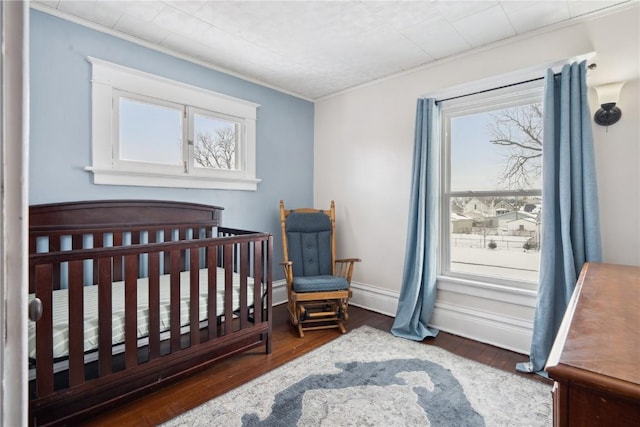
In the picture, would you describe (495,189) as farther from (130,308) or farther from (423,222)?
(130,308)

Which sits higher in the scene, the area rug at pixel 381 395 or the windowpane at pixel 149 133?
the windowpane at pixel 149 133

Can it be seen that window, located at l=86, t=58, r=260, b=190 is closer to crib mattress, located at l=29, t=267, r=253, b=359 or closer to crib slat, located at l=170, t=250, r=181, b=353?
crib mattress, located at l=29, t=267, r=253, b=359

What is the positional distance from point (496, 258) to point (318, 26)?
2262 millimetres

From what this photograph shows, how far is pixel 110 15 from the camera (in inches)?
83.4

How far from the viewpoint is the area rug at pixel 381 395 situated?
1.62m

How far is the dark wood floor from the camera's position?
1.66 metres

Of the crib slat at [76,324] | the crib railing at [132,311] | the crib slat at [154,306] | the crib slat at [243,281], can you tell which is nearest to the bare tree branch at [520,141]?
the crib railing at [132,311]

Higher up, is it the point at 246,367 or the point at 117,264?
the point at 117,264

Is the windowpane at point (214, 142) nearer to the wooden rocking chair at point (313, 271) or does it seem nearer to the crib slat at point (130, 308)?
the wooden rocking chair at point (313, 271)

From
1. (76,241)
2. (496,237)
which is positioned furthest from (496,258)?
A: (76,241)

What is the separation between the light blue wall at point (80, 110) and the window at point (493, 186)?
6.05 feet

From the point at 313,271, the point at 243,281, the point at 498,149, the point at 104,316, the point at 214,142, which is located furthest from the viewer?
the point at 313,271

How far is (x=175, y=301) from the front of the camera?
1837mm

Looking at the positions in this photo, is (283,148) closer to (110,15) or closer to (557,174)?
(110,15)
